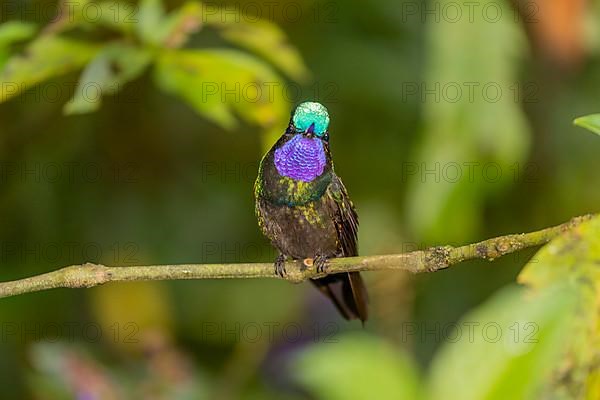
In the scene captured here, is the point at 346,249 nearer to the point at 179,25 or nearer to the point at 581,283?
the point at 179,25

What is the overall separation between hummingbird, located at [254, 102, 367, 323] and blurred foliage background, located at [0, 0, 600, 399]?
121 millimetres

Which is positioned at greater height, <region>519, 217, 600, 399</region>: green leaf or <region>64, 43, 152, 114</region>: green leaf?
<region>64, 43, 152, 114</region>: green leaf

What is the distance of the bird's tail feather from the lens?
2.55 m

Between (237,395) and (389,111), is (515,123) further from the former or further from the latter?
(237,395)

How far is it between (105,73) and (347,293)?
105 cm

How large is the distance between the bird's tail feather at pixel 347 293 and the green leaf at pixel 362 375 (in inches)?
70.9

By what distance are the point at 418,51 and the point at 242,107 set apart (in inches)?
63.4

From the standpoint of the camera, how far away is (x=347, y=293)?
8.80ft

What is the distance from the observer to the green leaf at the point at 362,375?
2.24 feet

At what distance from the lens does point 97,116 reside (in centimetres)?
339

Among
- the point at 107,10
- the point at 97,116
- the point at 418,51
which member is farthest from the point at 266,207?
the point at 418,51

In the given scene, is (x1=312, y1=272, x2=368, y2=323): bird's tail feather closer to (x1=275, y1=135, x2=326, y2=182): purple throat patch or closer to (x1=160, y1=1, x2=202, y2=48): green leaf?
(x1=275, y1=135, x2=326, y2=182): purple throat patch

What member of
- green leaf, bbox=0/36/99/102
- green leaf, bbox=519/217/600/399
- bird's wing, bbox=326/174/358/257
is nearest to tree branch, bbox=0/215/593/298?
green leaf, bbox=519/217/600/399

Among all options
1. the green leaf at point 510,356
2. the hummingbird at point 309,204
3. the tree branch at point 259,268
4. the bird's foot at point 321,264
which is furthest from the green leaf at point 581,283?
the hummingbird at point 309,204
